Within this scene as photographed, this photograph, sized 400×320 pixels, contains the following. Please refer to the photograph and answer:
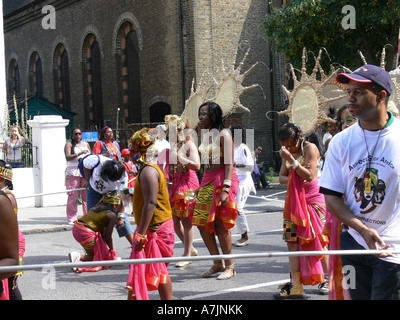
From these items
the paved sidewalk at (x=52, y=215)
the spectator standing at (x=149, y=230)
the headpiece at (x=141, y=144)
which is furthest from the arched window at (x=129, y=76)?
the spectator standing at (x=149, y=230)

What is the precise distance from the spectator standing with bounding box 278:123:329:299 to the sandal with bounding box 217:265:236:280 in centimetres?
102

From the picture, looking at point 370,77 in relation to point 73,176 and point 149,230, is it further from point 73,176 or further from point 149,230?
point 73,176

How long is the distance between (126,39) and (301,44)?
32.3 ft

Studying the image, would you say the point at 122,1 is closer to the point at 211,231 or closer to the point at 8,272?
the point at 211,231

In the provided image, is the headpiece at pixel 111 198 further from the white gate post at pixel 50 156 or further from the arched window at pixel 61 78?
the arched window at pixel 61 78

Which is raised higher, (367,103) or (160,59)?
(160,59)

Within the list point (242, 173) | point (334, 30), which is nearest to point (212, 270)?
point (242, 173)

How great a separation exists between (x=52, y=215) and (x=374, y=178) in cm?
1167

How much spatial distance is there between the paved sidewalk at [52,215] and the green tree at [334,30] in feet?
16.5

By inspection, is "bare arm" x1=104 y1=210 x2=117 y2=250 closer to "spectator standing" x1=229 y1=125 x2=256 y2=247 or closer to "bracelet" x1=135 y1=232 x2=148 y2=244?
"spectator standing" x1=229 y1=125 x2=256 y2=247

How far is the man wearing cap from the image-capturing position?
3.92 metres

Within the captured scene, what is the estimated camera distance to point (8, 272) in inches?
149

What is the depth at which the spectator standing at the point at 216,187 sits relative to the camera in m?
7.77
